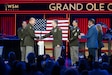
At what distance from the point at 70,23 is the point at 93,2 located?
151cm

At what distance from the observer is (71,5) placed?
1998 cm

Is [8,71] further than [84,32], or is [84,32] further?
[84,32]

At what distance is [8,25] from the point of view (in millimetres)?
20547

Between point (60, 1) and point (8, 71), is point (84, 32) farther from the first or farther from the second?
point (8, 71)

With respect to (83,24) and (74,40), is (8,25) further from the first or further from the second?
(74,40)

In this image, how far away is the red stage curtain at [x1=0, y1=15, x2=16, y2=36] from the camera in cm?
2042

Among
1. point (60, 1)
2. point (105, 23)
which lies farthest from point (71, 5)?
point (105, 23)

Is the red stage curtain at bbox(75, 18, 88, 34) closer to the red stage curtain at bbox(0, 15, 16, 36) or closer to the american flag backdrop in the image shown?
the american flag backdrop

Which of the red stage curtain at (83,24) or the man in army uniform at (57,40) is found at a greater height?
the red stage curtain at (83,24)

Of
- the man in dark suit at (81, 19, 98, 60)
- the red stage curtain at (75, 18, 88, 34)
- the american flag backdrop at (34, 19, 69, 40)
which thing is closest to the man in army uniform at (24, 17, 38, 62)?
the man in dark suit at (81, 19, 98, 60)

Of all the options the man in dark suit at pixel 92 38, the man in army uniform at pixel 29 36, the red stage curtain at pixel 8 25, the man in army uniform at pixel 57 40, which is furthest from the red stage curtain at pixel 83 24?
the man in dark suit at pixel 92 38

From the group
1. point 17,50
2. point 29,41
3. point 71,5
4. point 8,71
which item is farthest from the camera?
point 71,5

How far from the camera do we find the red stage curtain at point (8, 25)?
20.4 metres

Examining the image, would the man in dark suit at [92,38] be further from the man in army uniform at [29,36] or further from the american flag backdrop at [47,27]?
the american flag backdrop at [47,27]
